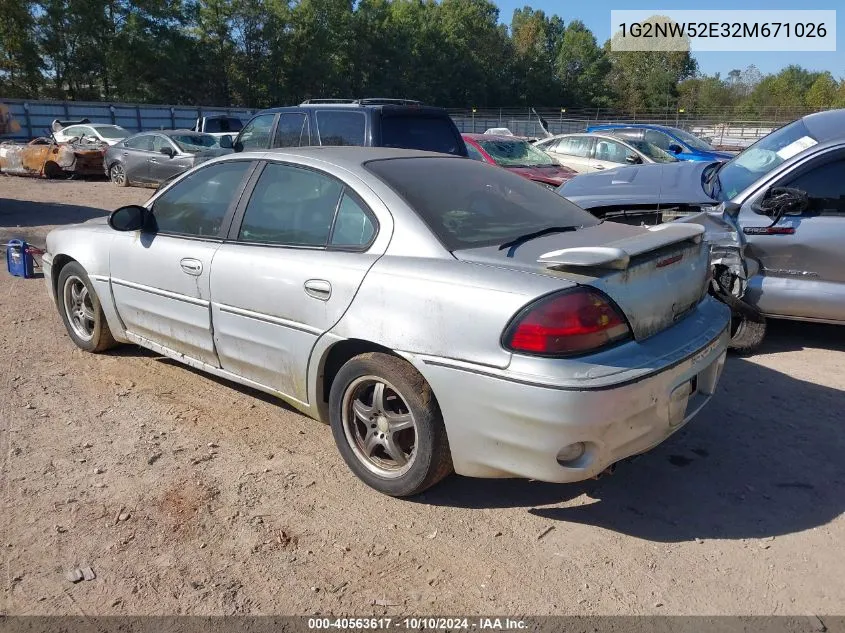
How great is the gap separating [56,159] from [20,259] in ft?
40.6

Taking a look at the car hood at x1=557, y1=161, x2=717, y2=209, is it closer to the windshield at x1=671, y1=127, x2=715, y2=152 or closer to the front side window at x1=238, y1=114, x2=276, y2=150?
the front side window at x1=238, y1=114, x2=276, y2=150

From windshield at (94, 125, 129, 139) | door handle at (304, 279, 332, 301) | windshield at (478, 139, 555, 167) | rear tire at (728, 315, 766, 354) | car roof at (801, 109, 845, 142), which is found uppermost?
windshield at (94, 125, 129, 139)

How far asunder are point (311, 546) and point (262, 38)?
54.8m

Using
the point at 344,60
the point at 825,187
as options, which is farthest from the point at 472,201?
the point at 344,60

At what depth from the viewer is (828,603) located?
2596 mm

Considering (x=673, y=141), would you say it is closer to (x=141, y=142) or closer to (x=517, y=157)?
(x=517, y=157)

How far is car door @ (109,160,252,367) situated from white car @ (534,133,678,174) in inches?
400

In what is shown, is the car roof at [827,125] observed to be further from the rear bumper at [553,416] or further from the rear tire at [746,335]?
the rear bumper at [553,416]

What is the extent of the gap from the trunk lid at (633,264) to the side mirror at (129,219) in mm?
2335

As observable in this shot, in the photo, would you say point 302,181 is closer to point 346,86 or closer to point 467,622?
point 467,622

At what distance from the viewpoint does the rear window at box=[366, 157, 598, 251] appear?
10.7ft

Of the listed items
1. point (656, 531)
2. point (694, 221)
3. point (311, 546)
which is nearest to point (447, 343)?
point (311, 546)

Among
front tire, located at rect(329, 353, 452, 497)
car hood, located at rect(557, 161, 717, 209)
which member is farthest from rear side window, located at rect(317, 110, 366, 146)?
front tire, located at rect(329, 353, 452, 497)

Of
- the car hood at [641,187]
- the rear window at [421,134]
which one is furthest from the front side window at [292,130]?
the car hood at [641,187]
